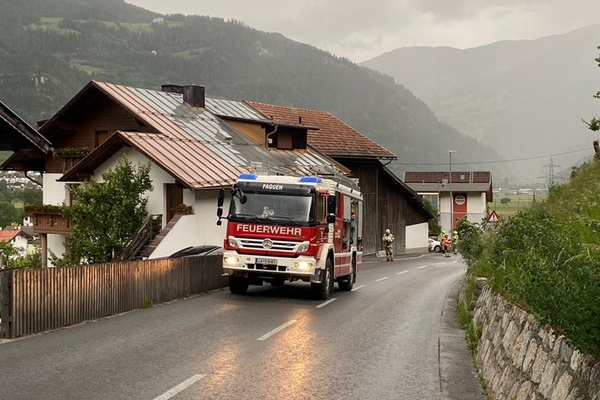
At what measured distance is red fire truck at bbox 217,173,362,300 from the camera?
62.1 ft

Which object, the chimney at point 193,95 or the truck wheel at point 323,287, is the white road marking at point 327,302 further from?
the chimney at point 193,95

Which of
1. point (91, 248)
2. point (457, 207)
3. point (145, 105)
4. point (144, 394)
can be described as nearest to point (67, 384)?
point (144, 394)

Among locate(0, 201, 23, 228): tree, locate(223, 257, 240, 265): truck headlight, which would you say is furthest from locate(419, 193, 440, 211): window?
locate(0, 201, 23, 228): tree

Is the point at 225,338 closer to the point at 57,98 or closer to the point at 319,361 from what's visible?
the point at 319,361

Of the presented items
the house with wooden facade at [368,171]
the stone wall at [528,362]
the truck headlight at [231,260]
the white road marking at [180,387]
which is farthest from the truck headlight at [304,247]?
the house with wooden facade at [368,171]

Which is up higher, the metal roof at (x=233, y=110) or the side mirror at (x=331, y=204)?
the metal roof at (x=233, y=110)

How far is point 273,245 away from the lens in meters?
19.0

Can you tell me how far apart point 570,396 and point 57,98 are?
20326 cm

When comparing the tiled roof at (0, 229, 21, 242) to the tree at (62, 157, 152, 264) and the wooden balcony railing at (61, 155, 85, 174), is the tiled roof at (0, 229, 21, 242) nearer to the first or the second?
the wooden balcony railing at (61, 155, 85, 174)

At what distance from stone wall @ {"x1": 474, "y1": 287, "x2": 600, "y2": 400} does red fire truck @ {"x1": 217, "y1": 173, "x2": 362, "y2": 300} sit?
792 centimetres

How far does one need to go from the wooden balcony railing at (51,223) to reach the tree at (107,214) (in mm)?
3991

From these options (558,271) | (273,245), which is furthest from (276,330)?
(558,271)

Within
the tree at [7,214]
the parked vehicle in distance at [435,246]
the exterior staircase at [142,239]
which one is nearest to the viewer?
the exterior staircase at [142,239]

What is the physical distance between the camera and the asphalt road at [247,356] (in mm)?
8898
